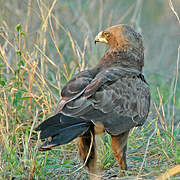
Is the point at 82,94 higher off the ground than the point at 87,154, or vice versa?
the point at 82,94

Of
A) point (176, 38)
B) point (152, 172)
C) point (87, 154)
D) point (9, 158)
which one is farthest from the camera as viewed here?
point (176, 38)

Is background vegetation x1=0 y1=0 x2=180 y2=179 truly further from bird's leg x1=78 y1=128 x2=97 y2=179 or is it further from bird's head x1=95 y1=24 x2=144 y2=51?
bird's head x1=95 y1=24 x2=144 y2=51

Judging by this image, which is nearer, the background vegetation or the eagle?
the eagle

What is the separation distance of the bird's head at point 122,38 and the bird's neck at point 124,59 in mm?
60

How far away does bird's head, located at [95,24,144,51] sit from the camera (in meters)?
4.29

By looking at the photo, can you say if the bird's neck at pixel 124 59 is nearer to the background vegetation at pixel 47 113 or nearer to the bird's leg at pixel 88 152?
the background vegetation at pixel 47 113

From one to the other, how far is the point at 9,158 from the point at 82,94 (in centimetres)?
81

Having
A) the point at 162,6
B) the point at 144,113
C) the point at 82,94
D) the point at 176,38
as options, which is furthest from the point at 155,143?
the point at 162,6

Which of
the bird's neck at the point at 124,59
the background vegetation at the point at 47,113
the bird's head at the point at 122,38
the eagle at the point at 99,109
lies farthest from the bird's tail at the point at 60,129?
the bird's head at the point at 122,38

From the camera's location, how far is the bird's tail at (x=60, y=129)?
3.07 meters

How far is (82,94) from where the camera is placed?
3459 millimetres

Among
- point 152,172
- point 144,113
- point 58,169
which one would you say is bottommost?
point 58,169

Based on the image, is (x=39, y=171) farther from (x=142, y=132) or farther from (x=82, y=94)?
(x=142, y=132)

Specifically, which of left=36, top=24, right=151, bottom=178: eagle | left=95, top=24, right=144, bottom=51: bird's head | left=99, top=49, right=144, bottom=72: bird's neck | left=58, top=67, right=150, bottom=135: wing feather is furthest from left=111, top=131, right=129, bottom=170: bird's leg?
left=95, top=24, right=144, bottom=51: bird's head
